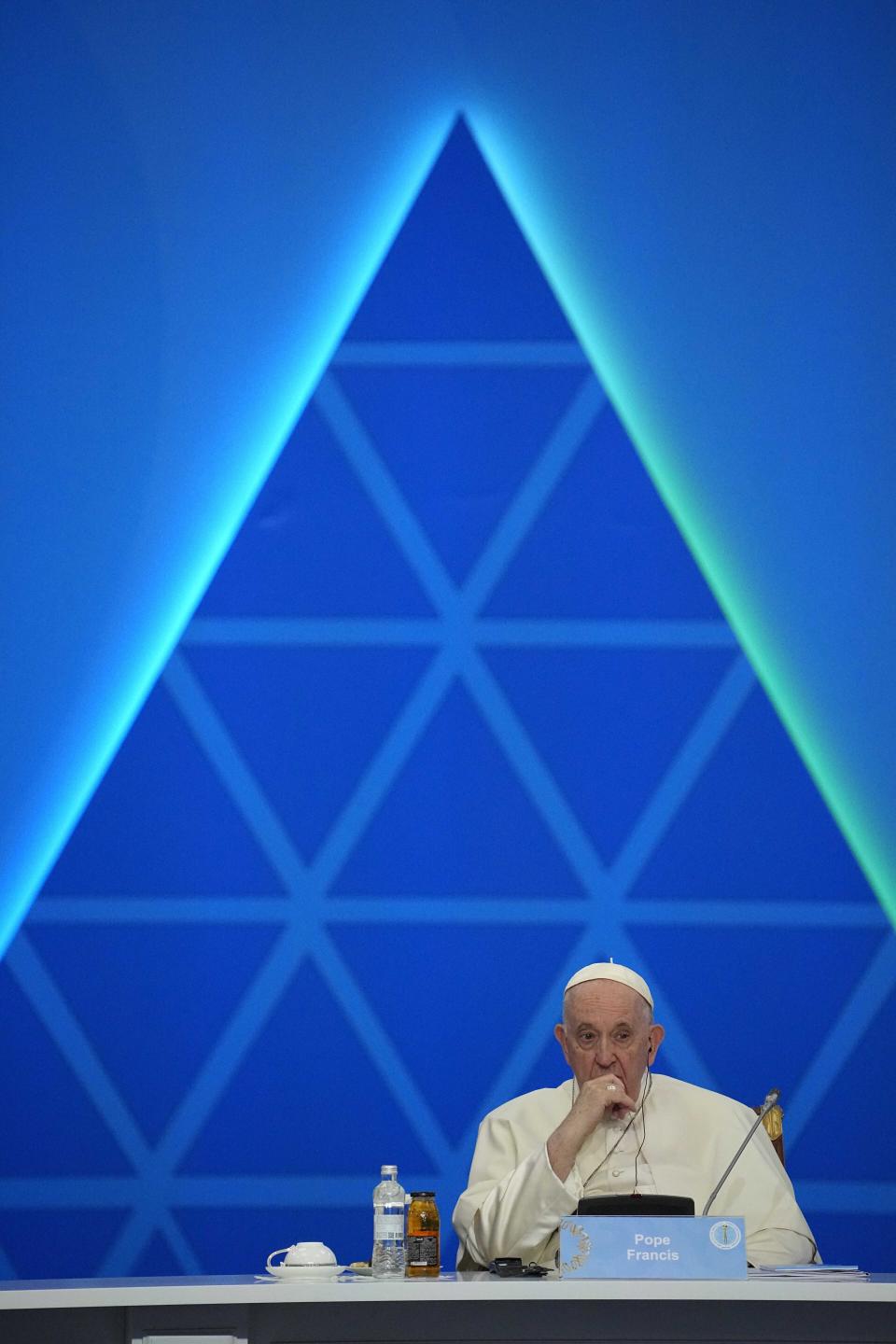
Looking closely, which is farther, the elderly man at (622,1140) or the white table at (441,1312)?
the elderly man at (622,1140)

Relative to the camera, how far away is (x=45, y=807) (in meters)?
4.14

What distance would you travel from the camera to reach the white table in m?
2.39

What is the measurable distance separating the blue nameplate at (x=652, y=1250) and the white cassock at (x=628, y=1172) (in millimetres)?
417

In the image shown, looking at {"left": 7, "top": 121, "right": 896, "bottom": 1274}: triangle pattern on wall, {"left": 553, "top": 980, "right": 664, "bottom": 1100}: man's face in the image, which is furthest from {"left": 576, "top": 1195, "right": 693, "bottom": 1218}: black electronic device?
{"left": 7, "top": 121, "right": 896, "bottom": 1274}: triangle pattern on wall

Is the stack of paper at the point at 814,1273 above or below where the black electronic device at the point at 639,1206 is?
below

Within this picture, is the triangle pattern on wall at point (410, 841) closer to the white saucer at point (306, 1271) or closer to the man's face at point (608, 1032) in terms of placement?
the man's face at point (608, 1032)

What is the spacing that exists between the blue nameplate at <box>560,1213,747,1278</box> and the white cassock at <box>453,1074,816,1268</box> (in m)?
0.42

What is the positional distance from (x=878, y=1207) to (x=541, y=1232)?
1.47 m

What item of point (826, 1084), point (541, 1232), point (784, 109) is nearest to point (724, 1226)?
point (541, 1232)

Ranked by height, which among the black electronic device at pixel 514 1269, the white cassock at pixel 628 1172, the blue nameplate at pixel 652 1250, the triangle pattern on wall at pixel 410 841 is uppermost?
the triangle pattern on wall at pixel 410 841

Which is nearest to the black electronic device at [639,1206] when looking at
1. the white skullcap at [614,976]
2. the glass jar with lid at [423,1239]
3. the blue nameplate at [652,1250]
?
the blue nameplate at [652,1250]

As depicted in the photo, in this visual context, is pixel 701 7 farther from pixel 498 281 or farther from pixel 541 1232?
pixel 541 1232

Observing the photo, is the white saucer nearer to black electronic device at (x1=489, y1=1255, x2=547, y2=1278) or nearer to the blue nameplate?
black electronic device at (x1=489, y1=1255, x2=547, y2=1278)

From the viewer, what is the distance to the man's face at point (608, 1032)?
3271mm
